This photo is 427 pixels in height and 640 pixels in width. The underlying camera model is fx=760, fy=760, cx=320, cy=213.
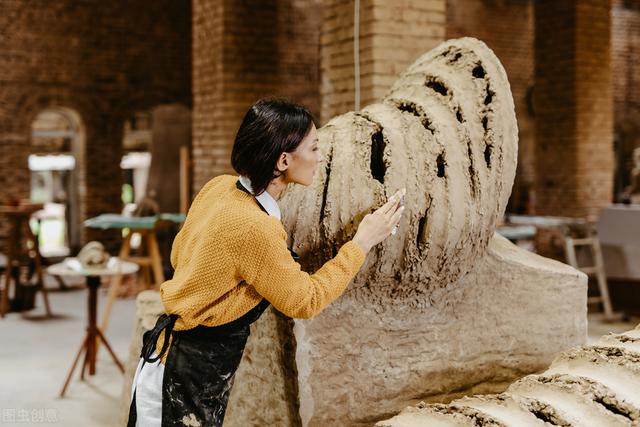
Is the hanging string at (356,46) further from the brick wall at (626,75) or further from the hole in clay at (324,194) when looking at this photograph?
the brick wall at (626,75)

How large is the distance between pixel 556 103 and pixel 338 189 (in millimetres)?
7095

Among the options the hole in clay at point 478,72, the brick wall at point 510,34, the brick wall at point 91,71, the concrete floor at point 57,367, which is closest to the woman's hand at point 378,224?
the hole in clay at point 478,72

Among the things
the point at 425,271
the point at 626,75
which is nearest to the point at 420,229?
the point at 425,271

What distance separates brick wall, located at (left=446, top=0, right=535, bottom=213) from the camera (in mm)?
13359

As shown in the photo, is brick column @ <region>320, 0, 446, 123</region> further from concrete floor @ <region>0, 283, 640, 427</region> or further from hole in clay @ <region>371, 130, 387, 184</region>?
concrete floor @ <region>0, 283, 640, 427</region>

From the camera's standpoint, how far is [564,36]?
8.84m

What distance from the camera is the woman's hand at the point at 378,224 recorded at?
2303 millimetres

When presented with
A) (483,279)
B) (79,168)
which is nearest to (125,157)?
(79,168)

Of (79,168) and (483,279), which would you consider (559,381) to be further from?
(79,168)

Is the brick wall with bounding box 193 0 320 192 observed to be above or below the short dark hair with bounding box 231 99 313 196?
above

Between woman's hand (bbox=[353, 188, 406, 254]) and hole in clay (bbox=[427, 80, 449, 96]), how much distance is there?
65 cm

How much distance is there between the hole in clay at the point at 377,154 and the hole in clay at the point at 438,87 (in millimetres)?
356

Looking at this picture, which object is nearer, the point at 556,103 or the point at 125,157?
the point at 556,103

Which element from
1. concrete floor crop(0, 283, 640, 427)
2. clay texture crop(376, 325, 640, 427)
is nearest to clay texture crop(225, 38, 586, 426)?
clay texture crop(376, 325, 640, 427)
